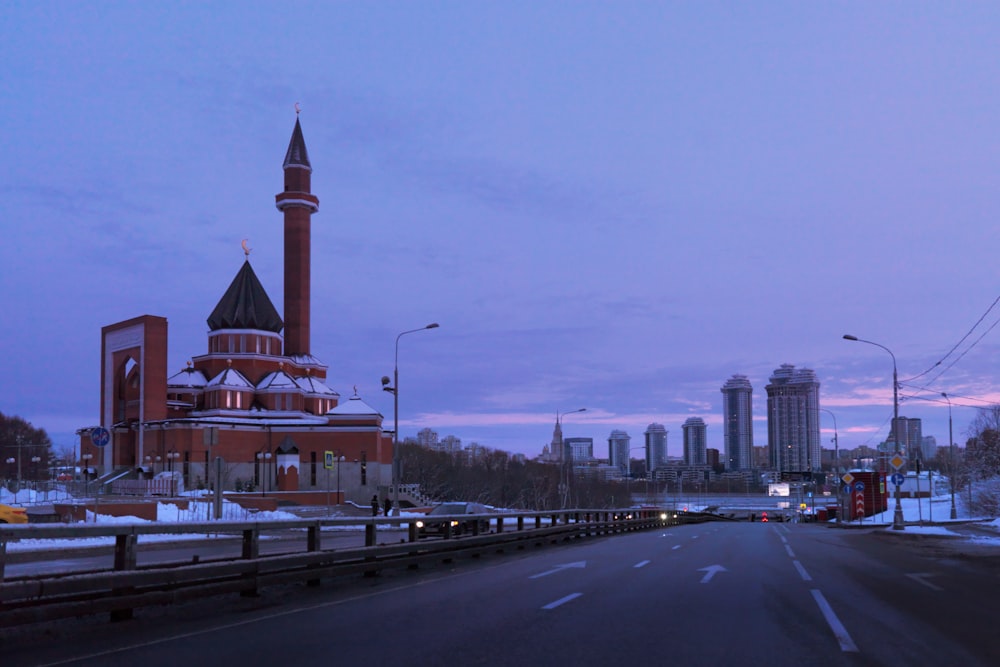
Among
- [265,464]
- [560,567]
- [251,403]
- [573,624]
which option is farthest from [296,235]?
[573,624]

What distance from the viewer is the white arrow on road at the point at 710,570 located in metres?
16.4

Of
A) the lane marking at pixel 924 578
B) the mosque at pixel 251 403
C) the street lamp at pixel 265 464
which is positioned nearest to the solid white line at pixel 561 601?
the lane marking at pixel 924 578

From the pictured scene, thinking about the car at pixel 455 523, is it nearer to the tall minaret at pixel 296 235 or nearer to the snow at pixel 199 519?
the snow at pixel 199 519

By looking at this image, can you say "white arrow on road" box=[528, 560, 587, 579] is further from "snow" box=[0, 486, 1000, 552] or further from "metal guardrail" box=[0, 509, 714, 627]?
"snow" box=[0, 486, 1000, 552]

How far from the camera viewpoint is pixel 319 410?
97375 mm

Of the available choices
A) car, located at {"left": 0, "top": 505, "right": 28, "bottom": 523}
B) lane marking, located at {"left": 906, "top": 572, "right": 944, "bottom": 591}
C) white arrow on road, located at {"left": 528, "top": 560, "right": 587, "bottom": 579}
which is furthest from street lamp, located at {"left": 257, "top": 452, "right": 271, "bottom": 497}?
lane marking, located at {"left": 906, "top": 572, "right": 944, "bottom": 591}

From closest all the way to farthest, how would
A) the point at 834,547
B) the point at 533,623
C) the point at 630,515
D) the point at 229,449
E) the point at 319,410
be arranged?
the point at 533,623 < the point at 834,547 < the point at 630,515 < the point at 229,449 < the point at 319,410

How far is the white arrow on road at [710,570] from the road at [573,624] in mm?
146

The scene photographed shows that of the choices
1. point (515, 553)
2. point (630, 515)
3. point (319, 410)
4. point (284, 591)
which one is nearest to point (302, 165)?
point (319, 410)

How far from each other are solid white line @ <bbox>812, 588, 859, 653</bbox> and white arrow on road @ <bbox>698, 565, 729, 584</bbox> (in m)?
2.90

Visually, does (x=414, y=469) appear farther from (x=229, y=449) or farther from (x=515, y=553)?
(x=515, y=553)

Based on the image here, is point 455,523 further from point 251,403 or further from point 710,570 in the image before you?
point 251,403

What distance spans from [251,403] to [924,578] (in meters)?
82.5

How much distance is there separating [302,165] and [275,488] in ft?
117
